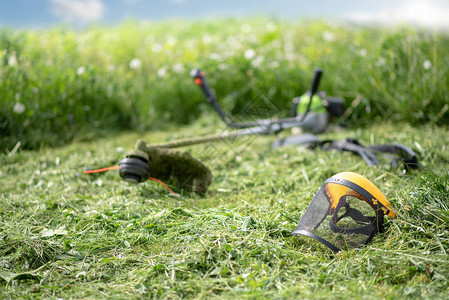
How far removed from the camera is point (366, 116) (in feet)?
14.9

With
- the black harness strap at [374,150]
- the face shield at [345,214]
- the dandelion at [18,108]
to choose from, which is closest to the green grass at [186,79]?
the dandelion at [18,108]

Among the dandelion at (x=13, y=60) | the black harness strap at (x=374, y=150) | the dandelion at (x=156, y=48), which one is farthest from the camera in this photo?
the dandelion at (x=156, y=48)

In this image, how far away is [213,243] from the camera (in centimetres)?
181

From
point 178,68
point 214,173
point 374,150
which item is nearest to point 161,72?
point 178,68

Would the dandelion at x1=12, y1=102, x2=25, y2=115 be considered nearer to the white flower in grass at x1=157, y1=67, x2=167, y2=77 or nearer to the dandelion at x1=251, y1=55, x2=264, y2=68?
the white flower in grass at x1=157, y1=67, x2=167, y2=77

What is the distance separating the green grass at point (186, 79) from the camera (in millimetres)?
4008

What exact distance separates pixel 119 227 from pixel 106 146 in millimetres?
1936

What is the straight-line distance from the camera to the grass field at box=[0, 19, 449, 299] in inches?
64.4

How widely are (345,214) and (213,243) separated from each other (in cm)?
68

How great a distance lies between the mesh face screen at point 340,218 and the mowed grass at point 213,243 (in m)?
0.07

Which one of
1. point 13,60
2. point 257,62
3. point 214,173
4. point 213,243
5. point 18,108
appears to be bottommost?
point 214,173

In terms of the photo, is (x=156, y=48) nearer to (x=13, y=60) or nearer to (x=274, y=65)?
(x=274, y=65)

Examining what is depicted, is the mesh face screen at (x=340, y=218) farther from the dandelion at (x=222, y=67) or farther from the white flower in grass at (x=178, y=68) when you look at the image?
the white flower in grass at (x=178, y=68)

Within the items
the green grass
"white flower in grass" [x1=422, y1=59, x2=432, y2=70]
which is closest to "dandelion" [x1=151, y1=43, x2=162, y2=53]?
the green grass
